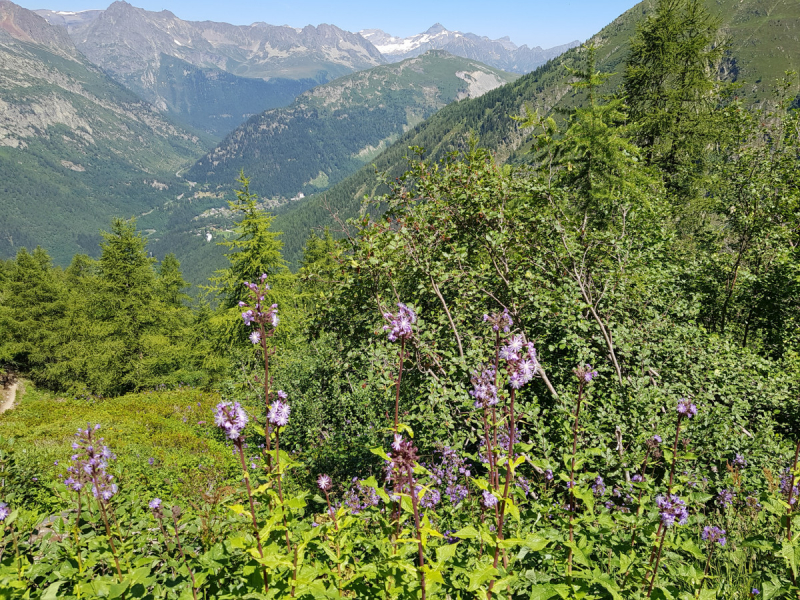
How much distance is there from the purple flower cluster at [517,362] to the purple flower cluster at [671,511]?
3.97 feet

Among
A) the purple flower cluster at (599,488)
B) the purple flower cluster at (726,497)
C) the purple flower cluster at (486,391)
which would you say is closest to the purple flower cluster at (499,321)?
the purple flower cluster at (486,391)

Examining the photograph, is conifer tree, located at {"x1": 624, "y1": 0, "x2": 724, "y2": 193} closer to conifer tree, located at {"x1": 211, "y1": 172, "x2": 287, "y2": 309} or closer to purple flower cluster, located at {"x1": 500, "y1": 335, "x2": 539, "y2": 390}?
purple flower cluster, located at {"x1": 500, "y1": 335, "x2": 539, "y2": 390}

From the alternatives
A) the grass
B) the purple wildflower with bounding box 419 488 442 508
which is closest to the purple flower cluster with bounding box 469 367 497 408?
the purple wildflower with bounding box 419 488 442 508

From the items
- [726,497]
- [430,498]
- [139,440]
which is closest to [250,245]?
[139,440]

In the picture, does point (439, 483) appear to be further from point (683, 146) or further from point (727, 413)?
point (683, 146)

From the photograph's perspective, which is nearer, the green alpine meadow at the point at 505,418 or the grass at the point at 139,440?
the green alpine meadow at the point at 505,418

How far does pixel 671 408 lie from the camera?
4.53m

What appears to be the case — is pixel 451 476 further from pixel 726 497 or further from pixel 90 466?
pixel 90 466

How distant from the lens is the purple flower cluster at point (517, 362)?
2.24 m

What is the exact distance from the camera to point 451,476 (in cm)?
437

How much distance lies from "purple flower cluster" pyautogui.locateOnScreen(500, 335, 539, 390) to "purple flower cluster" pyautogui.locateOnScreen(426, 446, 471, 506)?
2.12 m

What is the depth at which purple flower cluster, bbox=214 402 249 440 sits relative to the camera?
2.29m

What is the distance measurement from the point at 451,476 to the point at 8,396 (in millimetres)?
40793

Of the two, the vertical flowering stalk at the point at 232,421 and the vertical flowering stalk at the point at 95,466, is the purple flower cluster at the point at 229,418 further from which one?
the vertical flowering stalk at the point at 95,466
